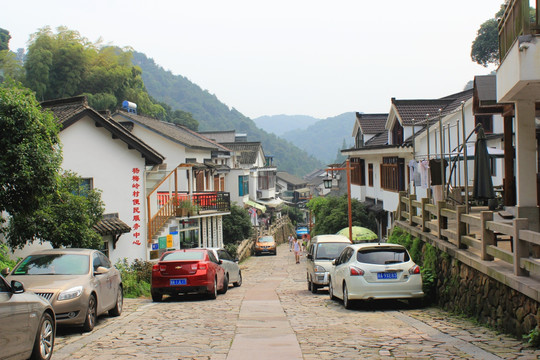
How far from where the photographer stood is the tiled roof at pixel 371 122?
3653cm

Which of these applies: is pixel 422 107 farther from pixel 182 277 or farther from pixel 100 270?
pixel 100 270

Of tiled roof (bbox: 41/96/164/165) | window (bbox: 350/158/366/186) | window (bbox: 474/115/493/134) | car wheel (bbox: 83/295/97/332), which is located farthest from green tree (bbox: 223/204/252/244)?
car wheel (bbox: 83/295/97/332)

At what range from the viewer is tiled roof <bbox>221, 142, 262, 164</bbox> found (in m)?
60.1

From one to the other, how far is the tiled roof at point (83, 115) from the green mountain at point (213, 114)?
117817 mm

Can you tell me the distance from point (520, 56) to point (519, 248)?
9.36 ft

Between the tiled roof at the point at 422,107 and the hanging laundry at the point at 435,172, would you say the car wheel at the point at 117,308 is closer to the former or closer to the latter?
the hanging laundry at the point at 435,172

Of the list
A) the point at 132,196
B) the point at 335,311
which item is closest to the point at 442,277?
the point at 335,311

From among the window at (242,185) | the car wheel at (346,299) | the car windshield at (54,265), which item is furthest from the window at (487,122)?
the window at (242,185)

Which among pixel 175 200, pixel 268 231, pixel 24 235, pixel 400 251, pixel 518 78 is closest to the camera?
pixel 518 78

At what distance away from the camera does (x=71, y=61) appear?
4925 centimetres

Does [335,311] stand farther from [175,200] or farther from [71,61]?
[71,61]

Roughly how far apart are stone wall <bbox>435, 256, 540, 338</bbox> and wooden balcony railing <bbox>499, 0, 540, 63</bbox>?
3.94 m

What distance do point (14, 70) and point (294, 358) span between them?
50004 millimetres

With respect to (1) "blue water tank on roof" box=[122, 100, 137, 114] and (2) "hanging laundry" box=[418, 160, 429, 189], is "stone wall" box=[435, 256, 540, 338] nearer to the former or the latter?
(2) "hanging laundry" box=[418, 160, 429, 189]
